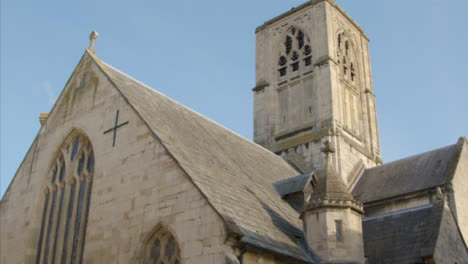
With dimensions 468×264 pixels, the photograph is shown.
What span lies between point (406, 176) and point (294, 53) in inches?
359

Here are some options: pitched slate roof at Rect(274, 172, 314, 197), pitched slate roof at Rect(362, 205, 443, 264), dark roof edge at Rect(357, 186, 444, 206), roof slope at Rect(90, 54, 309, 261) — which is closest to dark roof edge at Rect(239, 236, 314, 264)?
roof slope at Rect(90, 54, 309, 261)

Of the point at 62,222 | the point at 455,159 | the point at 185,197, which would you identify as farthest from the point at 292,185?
the point at 455,159

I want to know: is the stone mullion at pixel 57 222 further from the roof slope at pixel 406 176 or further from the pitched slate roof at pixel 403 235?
the roof slope at pixel 406 176

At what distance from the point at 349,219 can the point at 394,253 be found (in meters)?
2.31

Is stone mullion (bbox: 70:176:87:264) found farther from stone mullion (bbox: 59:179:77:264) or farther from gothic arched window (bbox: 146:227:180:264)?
gothic arched window (bbox: 146:227:180:264)

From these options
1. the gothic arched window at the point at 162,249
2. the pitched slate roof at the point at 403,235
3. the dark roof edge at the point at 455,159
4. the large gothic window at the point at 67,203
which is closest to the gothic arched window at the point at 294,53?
the dark roof edge at the point at 455,159

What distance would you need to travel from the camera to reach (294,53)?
30.5 meters

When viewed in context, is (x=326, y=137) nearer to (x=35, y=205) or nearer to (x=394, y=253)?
(x=394, y=253)

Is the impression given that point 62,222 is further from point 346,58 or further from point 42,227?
point 346,58

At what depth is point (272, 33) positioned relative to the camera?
105 feet

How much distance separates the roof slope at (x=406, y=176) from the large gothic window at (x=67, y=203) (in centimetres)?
1212

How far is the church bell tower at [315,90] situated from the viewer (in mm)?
26875

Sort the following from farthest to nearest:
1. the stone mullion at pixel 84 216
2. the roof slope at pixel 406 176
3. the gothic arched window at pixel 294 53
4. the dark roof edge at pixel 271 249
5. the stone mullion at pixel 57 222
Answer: the gothic arched window at pixel 294 53 < the roof slope at pixel 406 176 < the stone mullion at pixel 57 222 < the stone mullion at pixel 84 216 < the dark roof edge at pixel 271 249

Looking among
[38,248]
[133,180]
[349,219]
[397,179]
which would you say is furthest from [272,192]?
[397,179]
